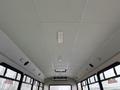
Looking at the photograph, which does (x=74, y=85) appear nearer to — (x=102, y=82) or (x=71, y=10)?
(x=102, y=82)

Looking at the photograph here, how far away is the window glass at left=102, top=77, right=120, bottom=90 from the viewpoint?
3568 mm

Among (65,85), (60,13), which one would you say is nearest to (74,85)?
(65,85)

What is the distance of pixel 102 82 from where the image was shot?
4496mm

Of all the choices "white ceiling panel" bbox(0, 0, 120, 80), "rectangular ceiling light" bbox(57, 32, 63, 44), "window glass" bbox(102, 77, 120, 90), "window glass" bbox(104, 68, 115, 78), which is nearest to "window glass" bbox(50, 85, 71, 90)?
"window glass" bbox(102, 77, 120, 90)

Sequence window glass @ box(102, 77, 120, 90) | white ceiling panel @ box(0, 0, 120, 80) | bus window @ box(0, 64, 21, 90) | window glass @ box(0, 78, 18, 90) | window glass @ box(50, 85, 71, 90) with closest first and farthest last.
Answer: white ceiling panel @ box(0, 0, 120, 80) < bus window @ box(0, 64, 21, 90) < window glass @ box(0, 78, 18, 90) < window glass @ box(102, 77, 120, 90) < window glass @ box(50, 85, 71, 90)

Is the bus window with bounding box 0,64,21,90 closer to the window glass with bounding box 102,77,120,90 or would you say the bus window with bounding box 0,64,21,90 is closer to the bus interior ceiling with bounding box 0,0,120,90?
the bus interior ceiling with bounding box 0,0,120,90

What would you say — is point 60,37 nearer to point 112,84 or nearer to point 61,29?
point 61,29

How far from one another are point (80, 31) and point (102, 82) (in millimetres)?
3006

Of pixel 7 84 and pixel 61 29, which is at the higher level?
pixel 61 29

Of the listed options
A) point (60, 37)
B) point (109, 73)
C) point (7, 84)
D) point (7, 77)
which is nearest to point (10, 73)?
point (7, 77)

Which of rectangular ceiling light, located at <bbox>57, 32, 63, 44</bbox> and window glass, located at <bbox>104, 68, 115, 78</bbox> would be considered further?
window glass, located at <bbox>104, 68, 115, 78</bbox>

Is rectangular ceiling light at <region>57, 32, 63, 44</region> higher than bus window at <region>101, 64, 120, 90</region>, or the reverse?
rectangular ceiling light at <region>57, 32, 63, 44</region>

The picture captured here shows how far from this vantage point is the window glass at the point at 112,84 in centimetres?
357

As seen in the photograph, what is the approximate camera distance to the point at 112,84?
3830 millimetres
